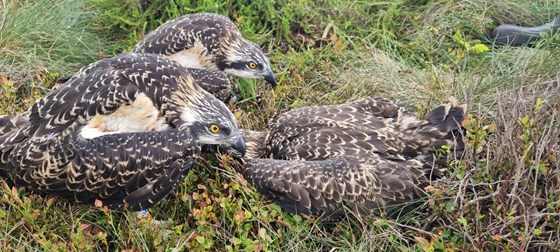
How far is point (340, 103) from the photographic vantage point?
6789mm

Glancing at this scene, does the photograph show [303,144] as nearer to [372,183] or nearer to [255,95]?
[372,183]

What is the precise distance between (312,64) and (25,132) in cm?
293

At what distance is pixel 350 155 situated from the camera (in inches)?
220

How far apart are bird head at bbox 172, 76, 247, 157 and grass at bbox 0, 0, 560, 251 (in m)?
0.22

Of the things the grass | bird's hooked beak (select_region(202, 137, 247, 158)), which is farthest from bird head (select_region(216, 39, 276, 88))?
bird's hooked beak (select_region(202, 137, 247, 158))

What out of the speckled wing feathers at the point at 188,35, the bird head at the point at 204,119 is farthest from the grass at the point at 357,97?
the speckled wing feathers at the point at 188,35

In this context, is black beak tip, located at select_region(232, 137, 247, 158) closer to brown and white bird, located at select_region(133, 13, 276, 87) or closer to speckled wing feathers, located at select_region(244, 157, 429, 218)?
speckled wing feathers, located at select_region(244, 157, 429, 218)

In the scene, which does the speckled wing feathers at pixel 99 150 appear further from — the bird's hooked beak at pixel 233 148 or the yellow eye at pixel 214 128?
the bird's hooked beak at pixel 233 148

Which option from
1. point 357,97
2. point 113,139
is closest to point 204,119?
point 113,139

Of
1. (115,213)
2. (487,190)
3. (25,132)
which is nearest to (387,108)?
(487,190)

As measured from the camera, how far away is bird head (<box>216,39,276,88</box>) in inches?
262

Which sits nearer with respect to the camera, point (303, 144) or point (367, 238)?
point (367, 238)

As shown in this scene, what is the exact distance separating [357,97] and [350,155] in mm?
1327

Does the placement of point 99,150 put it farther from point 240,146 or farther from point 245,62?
point 245,62
